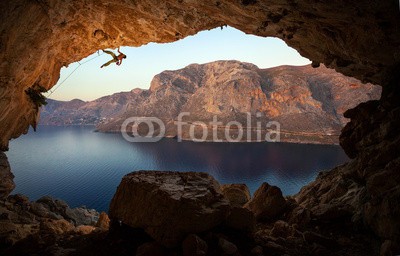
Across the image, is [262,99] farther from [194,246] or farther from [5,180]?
[194,246]

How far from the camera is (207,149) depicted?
8862 centimetres

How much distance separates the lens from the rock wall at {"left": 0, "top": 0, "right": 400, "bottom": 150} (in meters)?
7.29

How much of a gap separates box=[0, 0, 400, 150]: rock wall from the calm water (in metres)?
29.8

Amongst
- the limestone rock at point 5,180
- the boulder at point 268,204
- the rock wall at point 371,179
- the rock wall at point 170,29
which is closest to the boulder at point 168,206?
the rock wall at point 371,179

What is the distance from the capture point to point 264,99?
121812mm

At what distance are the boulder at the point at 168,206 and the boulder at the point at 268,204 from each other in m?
4.02

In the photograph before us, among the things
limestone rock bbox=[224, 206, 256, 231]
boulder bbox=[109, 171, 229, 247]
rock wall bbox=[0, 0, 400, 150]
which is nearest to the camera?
boulder bbox=[109, 171, 229, 247]

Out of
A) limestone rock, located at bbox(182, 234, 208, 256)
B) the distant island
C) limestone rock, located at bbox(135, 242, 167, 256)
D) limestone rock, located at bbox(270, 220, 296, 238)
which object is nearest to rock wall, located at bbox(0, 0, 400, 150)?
limestone rock, located at bbox(270, 220, 296, 238)

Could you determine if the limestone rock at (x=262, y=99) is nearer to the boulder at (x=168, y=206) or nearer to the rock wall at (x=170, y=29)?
the rock wall at (x=170, y=29)

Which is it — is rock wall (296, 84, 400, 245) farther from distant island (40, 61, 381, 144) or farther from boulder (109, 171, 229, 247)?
distant island (40, 61, 381, 144)

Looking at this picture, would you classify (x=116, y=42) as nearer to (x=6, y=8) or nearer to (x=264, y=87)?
(x=6, y=8)

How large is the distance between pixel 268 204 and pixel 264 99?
11792 cm

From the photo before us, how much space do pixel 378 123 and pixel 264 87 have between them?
407ft

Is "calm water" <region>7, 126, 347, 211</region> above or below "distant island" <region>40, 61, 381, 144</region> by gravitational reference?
below
